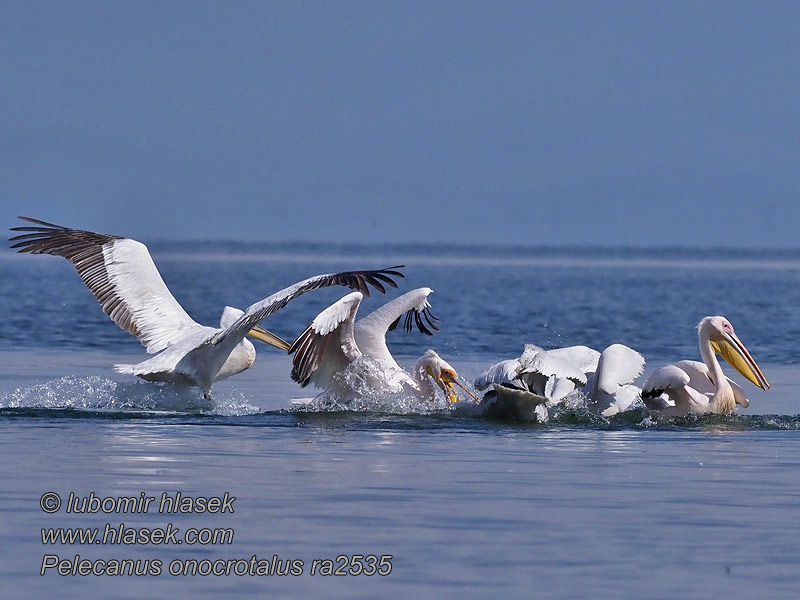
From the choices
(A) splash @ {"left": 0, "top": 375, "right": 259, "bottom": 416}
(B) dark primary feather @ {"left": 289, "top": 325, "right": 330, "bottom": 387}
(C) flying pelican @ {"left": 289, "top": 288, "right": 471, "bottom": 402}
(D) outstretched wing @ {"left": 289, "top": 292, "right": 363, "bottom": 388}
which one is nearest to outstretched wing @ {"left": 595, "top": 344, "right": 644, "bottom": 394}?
(C) flying pelican @ {"left": 289, "top": 288, "right": 471, "bottom": 402}

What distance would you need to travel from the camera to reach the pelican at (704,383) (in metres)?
10.6

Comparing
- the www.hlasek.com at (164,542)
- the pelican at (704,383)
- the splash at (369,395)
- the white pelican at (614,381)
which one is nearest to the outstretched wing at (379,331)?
the splash at (369,395)

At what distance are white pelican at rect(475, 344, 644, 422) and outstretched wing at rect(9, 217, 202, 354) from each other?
2470 mm

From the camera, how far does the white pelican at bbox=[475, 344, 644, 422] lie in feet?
34.4

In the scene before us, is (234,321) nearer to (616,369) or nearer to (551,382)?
(551,382)

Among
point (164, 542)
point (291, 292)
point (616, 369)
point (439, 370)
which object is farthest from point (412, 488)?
point (439, 370)

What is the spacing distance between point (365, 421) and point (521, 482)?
2912 millimetres

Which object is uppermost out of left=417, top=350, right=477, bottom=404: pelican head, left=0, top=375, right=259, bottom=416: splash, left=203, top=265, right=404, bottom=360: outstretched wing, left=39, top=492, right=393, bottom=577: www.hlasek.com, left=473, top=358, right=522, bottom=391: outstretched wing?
left=203, top=265, right=404, bottom=360: outstretched wing

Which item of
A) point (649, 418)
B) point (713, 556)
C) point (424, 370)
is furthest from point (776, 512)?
point (424, 370)

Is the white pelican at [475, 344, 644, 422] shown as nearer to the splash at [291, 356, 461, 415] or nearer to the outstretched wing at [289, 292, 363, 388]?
the splash at [291, 356, 461, 415]

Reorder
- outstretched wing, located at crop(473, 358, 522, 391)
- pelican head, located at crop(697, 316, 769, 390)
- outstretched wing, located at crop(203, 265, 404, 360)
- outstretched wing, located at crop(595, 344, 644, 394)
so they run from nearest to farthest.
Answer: outstretched wing, located at crop(203, 265, 404, 360) < outstretched wing, located at crop(473, 358, 522, 391) < outstretched wing, located at crop(595, 344, 644, 394) < pelican head, located at crop(697, 316, 769, 390)

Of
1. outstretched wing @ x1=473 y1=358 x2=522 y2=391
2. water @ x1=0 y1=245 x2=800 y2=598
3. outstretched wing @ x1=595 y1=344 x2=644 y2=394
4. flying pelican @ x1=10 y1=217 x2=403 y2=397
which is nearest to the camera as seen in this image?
water @ x1=0 y1=245 x2=800 y2=598

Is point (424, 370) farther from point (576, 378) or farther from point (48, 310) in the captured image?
point (48, 310)

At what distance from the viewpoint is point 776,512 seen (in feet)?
23.6
